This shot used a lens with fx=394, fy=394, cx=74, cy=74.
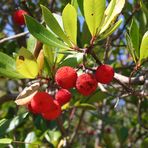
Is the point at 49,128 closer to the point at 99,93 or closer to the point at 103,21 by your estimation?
the point at 99,93

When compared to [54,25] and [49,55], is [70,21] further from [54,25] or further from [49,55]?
[49,55]

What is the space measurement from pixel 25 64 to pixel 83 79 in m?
0.19

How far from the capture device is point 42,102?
3.95 ft

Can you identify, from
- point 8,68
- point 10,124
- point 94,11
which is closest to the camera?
point 94,11

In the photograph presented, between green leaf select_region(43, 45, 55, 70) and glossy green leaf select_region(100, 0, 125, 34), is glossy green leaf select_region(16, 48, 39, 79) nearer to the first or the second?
green leaf select_region(43, 45, 55, 70)

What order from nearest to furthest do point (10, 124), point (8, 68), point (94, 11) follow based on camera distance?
1. point (94, 11)
2. point (8, 68)
3. point (10, 124)

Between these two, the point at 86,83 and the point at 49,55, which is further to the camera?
the point at 49,55

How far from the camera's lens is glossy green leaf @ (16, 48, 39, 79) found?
120cm

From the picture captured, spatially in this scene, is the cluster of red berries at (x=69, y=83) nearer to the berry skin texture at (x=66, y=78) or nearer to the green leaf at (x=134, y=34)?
the berry skin texture at (x=66, y=78)

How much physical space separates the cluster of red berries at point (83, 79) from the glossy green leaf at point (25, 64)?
0.09 m

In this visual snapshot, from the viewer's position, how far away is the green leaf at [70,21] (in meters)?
1.17

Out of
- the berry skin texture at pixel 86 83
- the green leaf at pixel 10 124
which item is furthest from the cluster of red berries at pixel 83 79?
the green leaf at pixel 10 124

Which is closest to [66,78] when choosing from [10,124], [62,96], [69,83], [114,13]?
[69,83]

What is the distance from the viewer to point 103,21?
3.90ft
